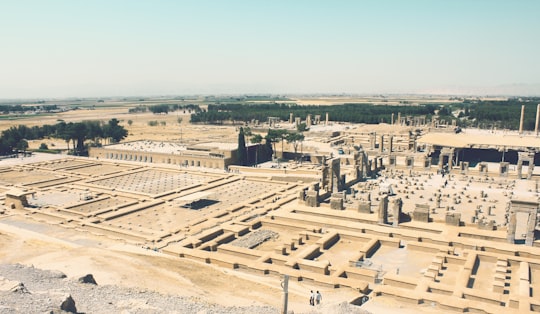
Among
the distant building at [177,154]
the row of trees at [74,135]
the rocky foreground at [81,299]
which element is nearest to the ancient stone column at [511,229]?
the rocky foreground at [81,299]

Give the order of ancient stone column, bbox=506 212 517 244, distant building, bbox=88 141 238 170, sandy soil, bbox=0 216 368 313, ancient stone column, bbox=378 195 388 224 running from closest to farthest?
sandy soil, bbox=0 216 368 313 → ancient stone column, bbox=506 212 517 244 → ancient stone column, bbox=378 195 388 224 → distant building, bbox=88 141 238 170

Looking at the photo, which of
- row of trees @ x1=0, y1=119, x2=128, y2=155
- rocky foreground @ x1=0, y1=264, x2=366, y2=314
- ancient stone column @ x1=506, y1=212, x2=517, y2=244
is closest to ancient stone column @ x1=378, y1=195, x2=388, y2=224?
ancient stone column @ x1=506, y1=212, x2=517, y2=244

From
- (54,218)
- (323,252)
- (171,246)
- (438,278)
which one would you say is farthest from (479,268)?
(54,218)

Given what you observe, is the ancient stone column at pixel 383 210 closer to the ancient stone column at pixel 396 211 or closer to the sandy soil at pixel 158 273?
the ancient stone column at pixel 396 211

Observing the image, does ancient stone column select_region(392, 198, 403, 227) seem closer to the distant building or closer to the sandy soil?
the sandy soil

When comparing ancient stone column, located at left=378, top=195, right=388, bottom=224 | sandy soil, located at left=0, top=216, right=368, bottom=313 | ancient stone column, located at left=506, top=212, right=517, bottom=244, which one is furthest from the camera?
ancient stone column, located at left=378, top=195, right=388, bottom=224

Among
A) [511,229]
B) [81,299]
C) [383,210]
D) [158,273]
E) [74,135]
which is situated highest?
[74,135]

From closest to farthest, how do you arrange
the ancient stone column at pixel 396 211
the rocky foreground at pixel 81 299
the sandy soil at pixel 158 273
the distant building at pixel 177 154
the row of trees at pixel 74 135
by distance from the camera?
the rocky foreground at pixel 81 299 → the sandy soil at pixel 158 273 → the ancient stone column at pixel 396 211 → the distant building at pixel 177 154 → the row of trees at pixel 74 135

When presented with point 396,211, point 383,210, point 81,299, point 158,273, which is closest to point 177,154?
point 383,210

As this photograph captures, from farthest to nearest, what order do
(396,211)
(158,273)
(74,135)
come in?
1. (74,135)
2. (396,211)
3. (158,273)

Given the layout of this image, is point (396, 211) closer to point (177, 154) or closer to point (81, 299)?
point (81, 299)
